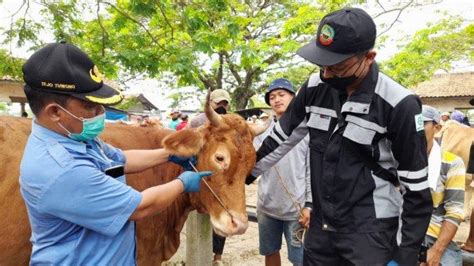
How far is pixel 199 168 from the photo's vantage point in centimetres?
310

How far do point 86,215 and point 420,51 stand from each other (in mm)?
15511

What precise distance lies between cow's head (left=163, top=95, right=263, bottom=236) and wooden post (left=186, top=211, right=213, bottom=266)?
797 mm

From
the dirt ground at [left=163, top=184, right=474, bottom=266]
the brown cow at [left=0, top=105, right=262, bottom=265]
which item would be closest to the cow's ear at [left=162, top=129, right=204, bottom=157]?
the brown cow at [left=0, top=105, right=262, bottom=265]

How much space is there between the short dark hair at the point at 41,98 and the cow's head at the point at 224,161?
3.45 ft

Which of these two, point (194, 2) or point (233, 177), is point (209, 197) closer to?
point (233, 177)

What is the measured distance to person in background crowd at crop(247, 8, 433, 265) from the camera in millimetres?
2164

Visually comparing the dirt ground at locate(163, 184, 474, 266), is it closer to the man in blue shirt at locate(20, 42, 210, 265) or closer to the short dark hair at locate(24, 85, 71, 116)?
the man in blue shirt at locate(20, 42, 210, 265)

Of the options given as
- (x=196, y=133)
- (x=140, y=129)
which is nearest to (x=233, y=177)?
(x=196, y=133)

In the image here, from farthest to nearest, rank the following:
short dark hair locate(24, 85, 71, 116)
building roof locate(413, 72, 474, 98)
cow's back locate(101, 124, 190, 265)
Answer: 1. building roof locate(413, 72, 474, 98)
2. cow's back locate(101, 124, 190, 265)
3. short dark hair locate(24, 85, 71, 116)

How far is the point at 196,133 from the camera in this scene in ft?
9.83

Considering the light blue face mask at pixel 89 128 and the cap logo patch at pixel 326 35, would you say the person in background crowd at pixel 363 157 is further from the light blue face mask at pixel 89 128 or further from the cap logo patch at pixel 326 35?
the light blue face mask at pixel 89 128

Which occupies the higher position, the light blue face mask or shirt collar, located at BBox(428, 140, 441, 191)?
the light blue face mask

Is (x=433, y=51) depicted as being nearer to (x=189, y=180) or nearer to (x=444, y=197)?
(x=444, y=197)

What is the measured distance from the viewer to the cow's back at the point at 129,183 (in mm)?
2973
